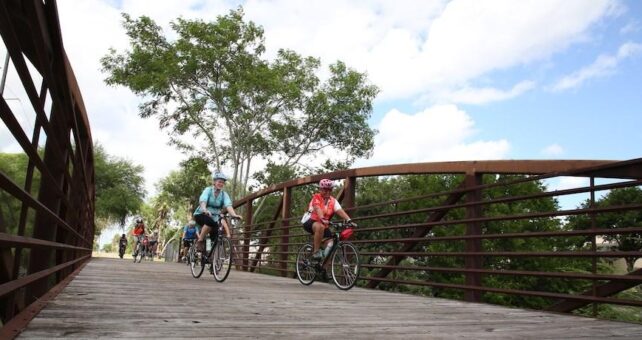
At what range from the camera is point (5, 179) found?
1.70 metres

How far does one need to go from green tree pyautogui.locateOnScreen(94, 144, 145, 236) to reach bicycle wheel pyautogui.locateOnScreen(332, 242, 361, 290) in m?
28.8

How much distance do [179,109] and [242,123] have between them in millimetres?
2995

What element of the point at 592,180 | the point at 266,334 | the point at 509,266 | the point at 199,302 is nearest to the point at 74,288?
the point at 199,302

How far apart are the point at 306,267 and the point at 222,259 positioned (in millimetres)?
1283

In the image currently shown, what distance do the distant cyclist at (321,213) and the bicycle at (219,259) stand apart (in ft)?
3.73

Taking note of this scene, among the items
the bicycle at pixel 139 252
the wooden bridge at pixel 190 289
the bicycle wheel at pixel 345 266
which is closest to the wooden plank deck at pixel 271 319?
the wooden bridge at pixel 190 289

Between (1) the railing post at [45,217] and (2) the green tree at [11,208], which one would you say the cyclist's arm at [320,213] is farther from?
(1) the railing post at [45,217]

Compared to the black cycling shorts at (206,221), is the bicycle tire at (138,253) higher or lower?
lower

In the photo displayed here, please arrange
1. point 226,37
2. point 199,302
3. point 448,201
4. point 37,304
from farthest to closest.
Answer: point 226,37 < point 448,201 < point 199,302 < point 37,304

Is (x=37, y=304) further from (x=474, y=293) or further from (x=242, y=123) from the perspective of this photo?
(x=242, y=123)

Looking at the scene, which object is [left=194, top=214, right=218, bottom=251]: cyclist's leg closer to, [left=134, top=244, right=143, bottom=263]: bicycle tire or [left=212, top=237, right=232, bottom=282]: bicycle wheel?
[left=212, top=237, right=232, bottom=282]: bicycle wheel

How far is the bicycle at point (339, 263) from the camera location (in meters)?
7.20

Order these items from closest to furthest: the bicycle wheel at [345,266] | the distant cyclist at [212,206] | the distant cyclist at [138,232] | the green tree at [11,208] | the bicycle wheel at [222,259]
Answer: the green tree at [11,208], the bicycle wheel at [345,266], the bicycle wheel at [222,259], the distant cyclist at [212,206], the distant cyclist at [138,232]

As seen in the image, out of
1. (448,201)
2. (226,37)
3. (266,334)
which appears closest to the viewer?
(266,334)
